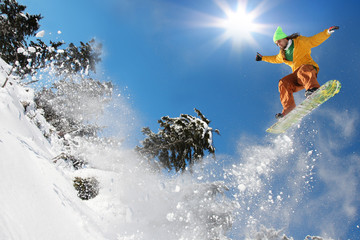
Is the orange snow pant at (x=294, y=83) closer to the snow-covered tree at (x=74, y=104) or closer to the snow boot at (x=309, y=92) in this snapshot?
the snow boot at (x=309, y=92)

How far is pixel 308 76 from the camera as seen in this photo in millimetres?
5059

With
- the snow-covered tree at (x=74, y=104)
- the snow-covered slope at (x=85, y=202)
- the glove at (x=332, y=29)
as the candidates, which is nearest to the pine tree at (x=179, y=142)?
the snow-covered slope at (x=85, y=202)

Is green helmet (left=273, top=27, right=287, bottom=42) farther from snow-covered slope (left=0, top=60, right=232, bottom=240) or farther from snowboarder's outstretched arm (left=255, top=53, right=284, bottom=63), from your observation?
snow-covered slope (left=0, top=60, right=232, bottom=240)

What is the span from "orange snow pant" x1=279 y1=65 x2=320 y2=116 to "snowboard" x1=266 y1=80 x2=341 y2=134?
0.61 ft

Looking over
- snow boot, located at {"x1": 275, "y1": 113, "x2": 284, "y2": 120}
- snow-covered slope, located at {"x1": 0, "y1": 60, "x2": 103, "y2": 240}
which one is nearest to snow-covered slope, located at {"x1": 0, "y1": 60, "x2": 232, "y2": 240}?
snow-covered slope, located at {"x1": 0, "y1": 60, "x2": 103, "y2": 240}

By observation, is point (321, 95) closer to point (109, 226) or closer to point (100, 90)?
point (109, 226)

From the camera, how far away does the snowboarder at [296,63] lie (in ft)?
16.9

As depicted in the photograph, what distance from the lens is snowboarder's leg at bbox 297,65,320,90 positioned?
4984mm

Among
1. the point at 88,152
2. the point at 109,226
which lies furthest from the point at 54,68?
the point at 109,226

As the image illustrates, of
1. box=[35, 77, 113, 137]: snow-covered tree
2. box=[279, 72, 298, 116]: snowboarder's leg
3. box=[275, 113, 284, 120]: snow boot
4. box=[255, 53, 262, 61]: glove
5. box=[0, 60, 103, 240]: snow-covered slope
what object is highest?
box=[35, 77, 113, 137]: snow-covered tree

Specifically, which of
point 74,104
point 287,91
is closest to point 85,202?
point 287,91

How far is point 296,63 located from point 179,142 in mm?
4935

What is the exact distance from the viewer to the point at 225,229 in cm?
1273

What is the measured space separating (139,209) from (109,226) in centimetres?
315
